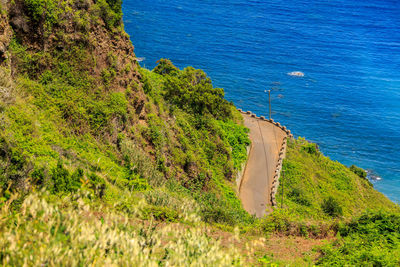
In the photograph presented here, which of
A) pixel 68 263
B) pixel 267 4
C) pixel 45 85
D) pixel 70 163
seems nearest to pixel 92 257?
pixel 68 263

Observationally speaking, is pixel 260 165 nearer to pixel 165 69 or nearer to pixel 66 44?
pixel 165 69

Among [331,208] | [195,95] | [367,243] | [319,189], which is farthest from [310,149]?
[367,243]

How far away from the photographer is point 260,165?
40156 mm

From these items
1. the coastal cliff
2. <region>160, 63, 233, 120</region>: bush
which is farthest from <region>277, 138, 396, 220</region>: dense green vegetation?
<region>160, 63, 233, 120</region>: bush

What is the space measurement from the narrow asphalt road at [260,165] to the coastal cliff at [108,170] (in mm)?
2330

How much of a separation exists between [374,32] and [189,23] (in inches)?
2238

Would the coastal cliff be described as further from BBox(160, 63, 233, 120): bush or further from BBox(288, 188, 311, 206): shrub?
BBox(288, 188, 311, 206): shrub

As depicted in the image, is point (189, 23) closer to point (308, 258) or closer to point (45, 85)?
point (45, 85)

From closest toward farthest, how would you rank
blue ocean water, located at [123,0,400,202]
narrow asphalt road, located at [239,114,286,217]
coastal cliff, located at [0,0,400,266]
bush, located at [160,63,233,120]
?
1. coastal cliff, located at [0,0,400,266]
2. narrow asphalt road, located at [239,114,286,217]
3. bush, located at [160,63,233,120]
4. blue ocean water, located at [123,0,400,202]

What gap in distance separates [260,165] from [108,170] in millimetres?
24267

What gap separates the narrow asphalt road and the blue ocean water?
20242 mm

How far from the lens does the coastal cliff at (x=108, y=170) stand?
9969 millimetres

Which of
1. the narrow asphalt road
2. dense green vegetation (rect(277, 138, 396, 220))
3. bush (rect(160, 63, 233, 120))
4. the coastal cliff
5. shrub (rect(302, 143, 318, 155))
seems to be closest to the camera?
the coastal cliff

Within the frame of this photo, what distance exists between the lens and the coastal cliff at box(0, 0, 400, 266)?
9969mm
